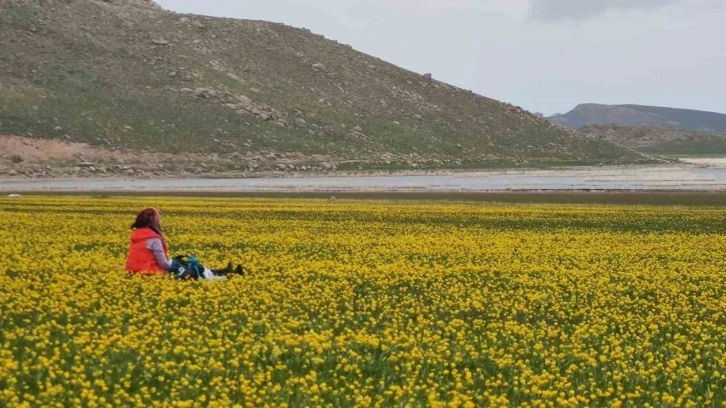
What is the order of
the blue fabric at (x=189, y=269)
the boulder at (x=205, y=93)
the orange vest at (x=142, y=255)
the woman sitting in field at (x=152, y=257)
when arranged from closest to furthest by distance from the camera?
the blue fabric at (x=189, y=269)
the woman sitting in field at (x=152, y=257)
the orange vest at (x=142, y=255)
the boulder at (x=205, y=93)

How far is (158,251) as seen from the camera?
19.1m

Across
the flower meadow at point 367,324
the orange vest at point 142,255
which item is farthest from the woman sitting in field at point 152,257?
the flower meadow at point 367,324

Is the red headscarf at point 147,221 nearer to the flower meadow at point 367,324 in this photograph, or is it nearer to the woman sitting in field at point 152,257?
the woman sitting in field at point 152,257

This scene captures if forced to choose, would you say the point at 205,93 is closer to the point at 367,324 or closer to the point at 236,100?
the point at 236,100

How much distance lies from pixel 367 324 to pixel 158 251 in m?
6.11

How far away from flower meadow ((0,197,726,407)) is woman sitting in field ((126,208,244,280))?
0.49 meters

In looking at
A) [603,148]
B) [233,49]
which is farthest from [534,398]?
[603,148]

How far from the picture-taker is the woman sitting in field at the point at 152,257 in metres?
19.0

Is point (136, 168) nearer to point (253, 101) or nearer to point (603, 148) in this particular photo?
point (253, 101)

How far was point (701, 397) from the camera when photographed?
37.2 feet

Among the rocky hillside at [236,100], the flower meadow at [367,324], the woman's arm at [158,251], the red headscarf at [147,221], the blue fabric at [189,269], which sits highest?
the rocky hillside at [236,100]

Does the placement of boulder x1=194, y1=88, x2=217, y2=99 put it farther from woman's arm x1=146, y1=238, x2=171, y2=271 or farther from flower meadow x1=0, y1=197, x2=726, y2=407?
woman's arm x1=146, y1=238, x2=171, y2=271

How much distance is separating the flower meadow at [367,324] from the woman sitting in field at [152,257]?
49 centimetres

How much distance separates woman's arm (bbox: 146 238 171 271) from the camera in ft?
62.6
